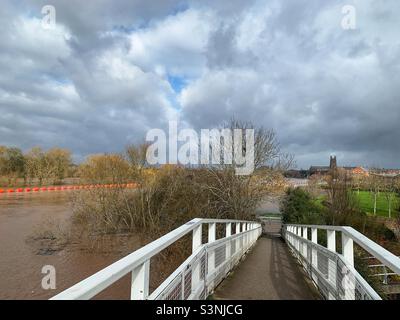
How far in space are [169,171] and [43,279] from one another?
1242 cm

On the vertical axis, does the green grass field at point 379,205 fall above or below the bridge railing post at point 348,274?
below

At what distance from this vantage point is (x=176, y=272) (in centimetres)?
358

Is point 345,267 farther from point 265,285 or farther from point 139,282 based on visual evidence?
point 139,282

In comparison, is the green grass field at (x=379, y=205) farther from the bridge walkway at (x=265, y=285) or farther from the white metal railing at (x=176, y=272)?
the white metal railing at (x=176, y=272)

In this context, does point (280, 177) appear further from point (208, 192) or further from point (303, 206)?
point (303, 206)

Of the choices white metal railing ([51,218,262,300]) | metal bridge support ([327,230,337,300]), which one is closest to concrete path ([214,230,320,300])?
white metal railing ([51,218,262,300])

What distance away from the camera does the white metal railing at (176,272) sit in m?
1.89

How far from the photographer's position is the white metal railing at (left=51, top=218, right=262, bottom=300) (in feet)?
6.21

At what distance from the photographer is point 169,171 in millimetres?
27250

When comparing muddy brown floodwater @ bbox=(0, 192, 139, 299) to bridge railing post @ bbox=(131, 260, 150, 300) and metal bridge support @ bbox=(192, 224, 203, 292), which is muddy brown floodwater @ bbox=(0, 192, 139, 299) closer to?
metal bridge support @ bbox=(192, 224, 203, 292)

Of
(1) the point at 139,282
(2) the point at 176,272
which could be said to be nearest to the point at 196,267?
(2) the point at 176,272

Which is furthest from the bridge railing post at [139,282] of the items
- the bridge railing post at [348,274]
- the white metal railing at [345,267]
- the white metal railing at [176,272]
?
the bridge railing post at [348,274]
